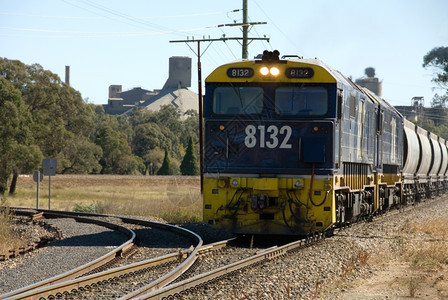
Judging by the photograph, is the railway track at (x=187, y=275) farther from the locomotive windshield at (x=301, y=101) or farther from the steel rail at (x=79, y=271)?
the locomotive windshield at (x=301, y=101)

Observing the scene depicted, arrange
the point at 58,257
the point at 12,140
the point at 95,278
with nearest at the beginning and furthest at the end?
the point at 95,278, the point at 58,257, the point at 12,140

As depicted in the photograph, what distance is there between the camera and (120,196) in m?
46.8

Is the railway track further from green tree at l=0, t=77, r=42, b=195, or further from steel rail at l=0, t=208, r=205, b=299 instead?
green tree at l=0, t=77, r=42, b=195

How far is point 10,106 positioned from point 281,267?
127 feet

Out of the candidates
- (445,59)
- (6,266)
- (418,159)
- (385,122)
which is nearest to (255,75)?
Result: (6,266)

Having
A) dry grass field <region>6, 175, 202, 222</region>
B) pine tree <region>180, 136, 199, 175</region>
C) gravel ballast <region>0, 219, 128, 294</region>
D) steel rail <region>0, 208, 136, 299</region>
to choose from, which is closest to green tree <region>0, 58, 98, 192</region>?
dry grass field <region>6, 175, 202, 222</region>

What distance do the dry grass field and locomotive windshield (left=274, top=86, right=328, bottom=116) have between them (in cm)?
937

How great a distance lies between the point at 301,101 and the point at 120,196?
3367 centimetres

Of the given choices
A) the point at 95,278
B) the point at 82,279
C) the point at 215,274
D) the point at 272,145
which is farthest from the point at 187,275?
the point at 272,145

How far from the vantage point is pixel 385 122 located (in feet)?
71.9

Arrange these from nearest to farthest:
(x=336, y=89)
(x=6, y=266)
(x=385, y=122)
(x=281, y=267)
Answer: (x=281, y=267), (x=6, y=266), (x=336, y=89), (x=385, y=122)

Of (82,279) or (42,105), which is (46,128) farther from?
(82,279)

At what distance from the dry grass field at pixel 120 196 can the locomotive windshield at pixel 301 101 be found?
369 inches

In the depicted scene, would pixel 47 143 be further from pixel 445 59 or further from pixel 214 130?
pixel 214 130
